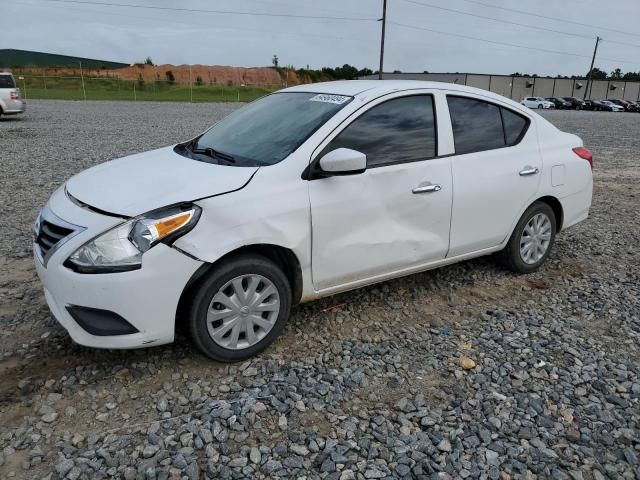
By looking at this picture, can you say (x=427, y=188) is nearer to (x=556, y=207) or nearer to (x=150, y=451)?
(x=556, y=207)

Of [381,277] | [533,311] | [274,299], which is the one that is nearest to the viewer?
[274,299]

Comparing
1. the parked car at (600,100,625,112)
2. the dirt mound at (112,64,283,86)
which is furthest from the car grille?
the dirt mound at (112,64,283,86)

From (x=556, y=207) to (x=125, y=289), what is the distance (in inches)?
157

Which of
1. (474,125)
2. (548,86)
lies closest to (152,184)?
(474,125)

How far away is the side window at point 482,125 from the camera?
4.16 m

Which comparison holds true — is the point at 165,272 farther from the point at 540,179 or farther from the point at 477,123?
the point at 540,179

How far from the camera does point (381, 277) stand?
152 inches

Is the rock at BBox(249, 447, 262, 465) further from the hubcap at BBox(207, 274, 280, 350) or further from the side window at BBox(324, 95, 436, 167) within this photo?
the side window at BBox(324, 95, 436, 167)

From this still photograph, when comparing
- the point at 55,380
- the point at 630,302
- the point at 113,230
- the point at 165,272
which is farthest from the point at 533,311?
the point at 55,380

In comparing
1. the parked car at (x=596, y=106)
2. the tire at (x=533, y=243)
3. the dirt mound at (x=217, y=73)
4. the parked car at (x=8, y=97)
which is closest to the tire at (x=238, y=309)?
the tire at (x=533, y=243)

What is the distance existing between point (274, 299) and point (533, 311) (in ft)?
7.26

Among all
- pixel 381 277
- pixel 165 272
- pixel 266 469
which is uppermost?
pixel 165 272

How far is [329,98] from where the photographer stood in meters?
3.89

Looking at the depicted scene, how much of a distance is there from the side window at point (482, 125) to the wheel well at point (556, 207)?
68 cm
